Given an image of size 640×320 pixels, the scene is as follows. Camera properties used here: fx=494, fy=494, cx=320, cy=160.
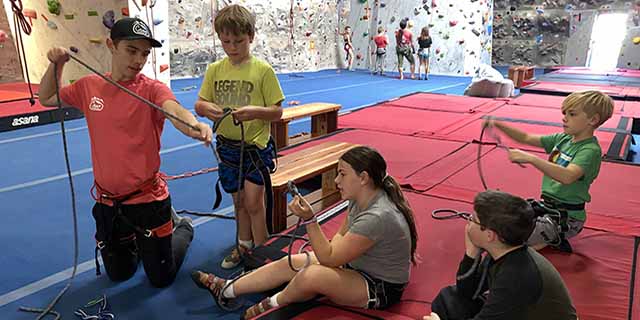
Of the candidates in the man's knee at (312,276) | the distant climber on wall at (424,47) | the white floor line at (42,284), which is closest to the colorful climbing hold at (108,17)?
the white floor line at (42,284)

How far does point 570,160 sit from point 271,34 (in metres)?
12.3

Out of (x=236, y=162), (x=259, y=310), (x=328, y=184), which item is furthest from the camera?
(x=328, y=184)

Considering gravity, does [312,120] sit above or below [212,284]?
above

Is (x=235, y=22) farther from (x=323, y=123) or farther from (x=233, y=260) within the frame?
(x=323, y=123)

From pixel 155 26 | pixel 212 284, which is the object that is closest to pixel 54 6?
pixel 155 26

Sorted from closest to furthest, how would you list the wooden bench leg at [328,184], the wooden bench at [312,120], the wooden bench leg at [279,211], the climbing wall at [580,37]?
the wooden bench leg at [279,211]
the wooden bench leg at [328,184]
the wooden bench at [312,120]
the climbing wall at [580,37]

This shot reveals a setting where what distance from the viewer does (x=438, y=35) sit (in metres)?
14.6

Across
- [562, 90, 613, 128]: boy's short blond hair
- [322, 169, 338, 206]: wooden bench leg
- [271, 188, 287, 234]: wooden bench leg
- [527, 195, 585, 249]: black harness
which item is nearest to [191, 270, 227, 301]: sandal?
[271, 188, 287, 234]: wooden bench leg

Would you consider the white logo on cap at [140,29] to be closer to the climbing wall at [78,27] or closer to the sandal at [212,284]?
the sandal at [212,284]

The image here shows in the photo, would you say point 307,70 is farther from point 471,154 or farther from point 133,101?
point 133,101

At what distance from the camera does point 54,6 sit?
7.31 meters

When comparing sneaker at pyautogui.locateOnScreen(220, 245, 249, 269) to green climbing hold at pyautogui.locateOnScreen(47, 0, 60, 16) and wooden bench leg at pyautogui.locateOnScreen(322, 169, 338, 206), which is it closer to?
wooden bench leg at pyautogui.locateOnScreen(322, 169, 338, 206)

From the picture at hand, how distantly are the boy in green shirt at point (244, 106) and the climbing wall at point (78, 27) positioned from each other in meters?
5.36

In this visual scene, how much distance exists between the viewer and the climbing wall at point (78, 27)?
7.31m
